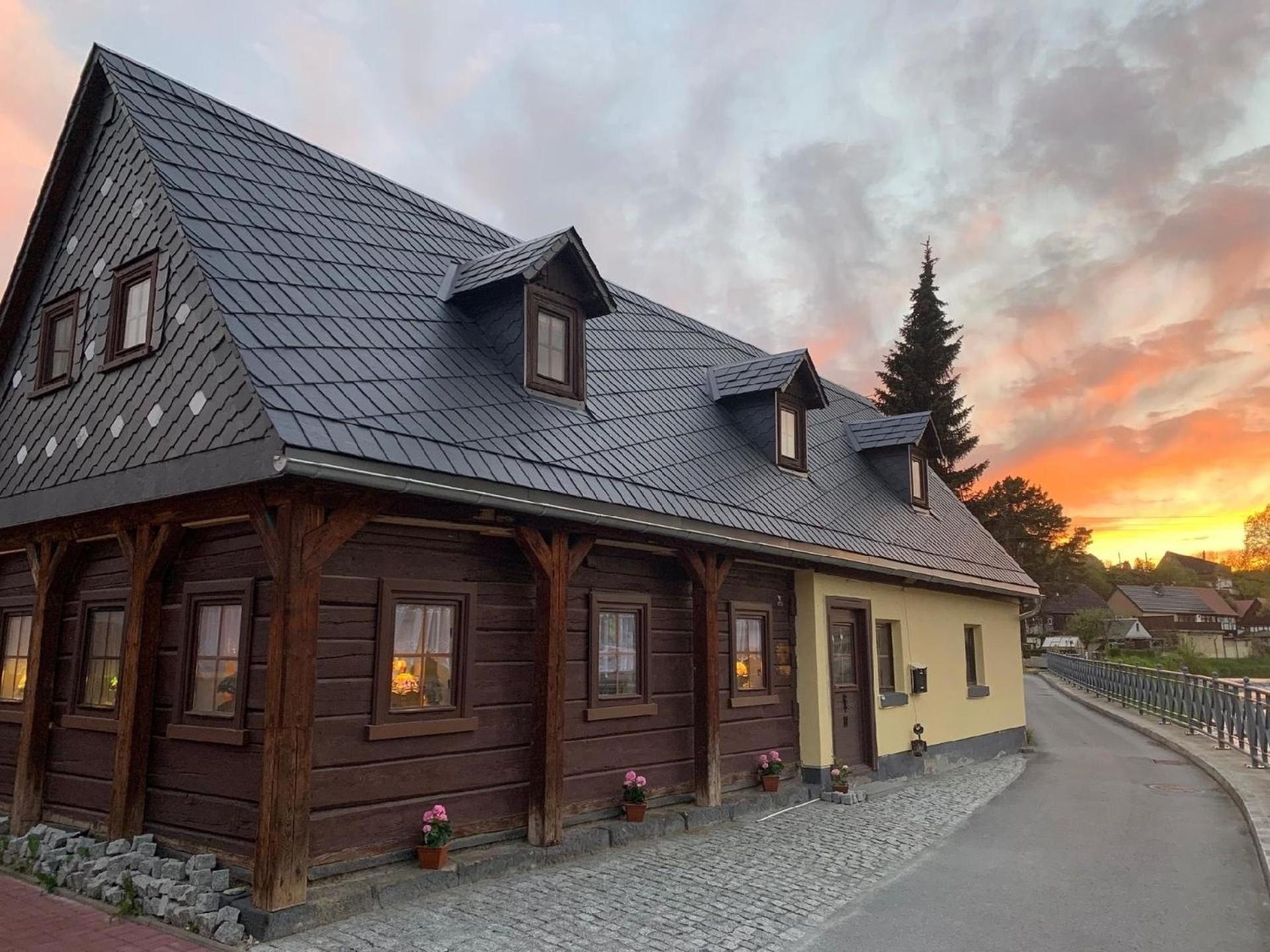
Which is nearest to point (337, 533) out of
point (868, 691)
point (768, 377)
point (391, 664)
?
point (391, 664)

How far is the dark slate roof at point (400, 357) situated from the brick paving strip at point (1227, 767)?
4.77 metres

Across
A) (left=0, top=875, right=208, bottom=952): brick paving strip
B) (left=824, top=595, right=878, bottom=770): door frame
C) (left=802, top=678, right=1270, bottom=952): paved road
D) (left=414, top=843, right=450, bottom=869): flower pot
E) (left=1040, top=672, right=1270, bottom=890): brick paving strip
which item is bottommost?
(left=802, top=678, right=1270, bottom=952): paved road

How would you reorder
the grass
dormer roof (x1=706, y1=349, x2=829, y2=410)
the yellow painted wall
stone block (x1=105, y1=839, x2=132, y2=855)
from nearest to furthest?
stone block (x1=105, y1=839, x2=132, y2=855) → the yellow painted wall → dormer roof (x1=706, y1=349, x2=829, y2=410) → the grass

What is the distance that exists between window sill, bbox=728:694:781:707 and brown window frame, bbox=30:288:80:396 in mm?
7380

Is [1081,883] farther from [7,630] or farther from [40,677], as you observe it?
[7,630]

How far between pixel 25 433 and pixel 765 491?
7.93 m

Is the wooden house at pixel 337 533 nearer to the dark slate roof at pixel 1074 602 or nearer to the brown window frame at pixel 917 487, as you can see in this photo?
the brown window frame at pixel 917 487

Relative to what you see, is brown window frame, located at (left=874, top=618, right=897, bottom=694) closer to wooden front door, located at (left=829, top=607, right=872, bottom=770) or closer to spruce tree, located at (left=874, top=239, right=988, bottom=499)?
wooden front door, located at (left=829, top=607, right=872, bottom=770)

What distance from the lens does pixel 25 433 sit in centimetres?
897

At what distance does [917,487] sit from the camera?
52.7 ft

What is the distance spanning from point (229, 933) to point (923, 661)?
10792 millimetres

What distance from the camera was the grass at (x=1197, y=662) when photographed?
3875 cm

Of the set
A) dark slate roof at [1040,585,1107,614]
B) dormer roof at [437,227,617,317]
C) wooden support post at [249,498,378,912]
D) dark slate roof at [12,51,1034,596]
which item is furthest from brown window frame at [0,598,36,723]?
dark slate roof at [1040,585,1107,614]

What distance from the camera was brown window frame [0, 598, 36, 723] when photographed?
8.47 metres
